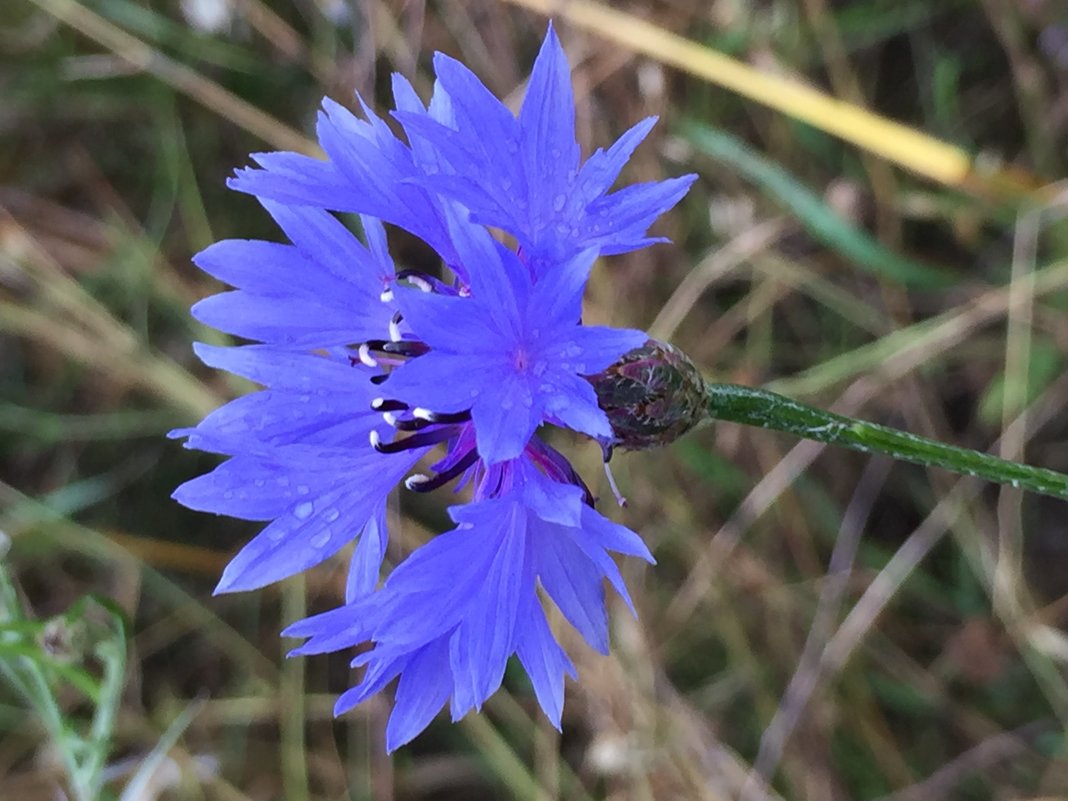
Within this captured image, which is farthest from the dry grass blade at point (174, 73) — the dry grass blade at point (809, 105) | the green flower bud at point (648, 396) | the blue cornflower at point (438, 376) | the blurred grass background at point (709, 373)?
the green flower bud at point (648, 396)

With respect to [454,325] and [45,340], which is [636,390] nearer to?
[454,325]

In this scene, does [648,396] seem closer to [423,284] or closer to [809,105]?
[423,284]

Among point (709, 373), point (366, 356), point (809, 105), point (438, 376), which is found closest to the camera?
point (438, 376)

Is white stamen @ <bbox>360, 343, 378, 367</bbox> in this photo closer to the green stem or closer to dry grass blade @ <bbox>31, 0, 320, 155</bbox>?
the green stem

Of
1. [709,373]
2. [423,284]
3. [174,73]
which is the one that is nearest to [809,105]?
[709,373]

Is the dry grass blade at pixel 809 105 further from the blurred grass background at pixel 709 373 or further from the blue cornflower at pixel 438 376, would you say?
the blue cornflower at pixel 438 376

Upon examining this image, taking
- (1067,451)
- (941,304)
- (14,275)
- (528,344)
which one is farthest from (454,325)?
(14,275)

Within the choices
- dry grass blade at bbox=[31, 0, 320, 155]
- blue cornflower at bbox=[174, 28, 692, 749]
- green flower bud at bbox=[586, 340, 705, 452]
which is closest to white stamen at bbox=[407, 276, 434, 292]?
blue cornflower at bbox=[174, 28, 692, 749]
